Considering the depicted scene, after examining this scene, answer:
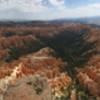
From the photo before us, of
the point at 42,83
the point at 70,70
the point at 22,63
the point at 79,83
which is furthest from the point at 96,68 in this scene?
the point at 42,83

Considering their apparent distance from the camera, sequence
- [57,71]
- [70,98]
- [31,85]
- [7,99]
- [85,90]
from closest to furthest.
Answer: [7,99] → [31,85] → [70,98] → [85,90] → [57,71]

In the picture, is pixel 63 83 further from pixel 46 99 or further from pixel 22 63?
pixel 46 99

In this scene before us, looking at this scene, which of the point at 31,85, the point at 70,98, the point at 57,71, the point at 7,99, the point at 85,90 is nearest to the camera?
the point at 7,99

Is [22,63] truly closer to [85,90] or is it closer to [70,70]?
[70,70]

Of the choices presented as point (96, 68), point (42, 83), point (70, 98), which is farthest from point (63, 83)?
point (42, 83)

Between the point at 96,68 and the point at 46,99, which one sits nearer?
the point at 46,99

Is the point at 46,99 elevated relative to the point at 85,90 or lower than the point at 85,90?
elevated

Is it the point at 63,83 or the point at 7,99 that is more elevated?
the point at 7,99

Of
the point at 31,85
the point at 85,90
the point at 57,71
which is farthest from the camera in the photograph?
the point at 57,71

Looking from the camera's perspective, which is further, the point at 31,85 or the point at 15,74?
the point at 15,74
